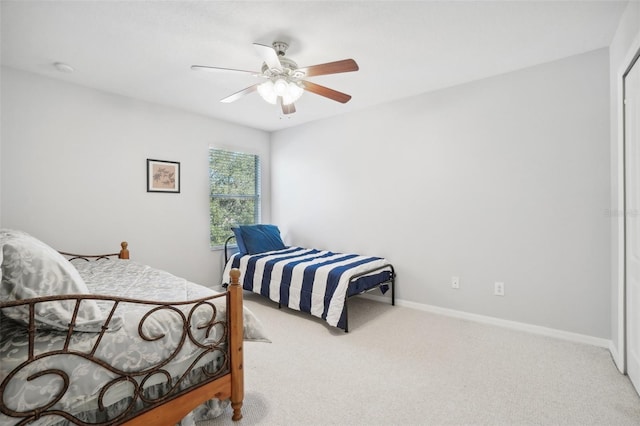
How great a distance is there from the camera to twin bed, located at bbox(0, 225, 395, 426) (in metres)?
1.11

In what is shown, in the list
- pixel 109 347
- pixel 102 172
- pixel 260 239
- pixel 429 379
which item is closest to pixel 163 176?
pixel 102 172

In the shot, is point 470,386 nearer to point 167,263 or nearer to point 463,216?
point 463,216

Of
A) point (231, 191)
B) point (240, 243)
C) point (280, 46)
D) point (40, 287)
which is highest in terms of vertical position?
point (280, 46)

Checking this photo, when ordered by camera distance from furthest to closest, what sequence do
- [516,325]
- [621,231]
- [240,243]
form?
[240,243]
[516,325]
[621,231]

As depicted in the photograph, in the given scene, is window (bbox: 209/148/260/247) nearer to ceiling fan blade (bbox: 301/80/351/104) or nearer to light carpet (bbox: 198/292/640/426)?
light carpet (bbox: 198/292/640/426)

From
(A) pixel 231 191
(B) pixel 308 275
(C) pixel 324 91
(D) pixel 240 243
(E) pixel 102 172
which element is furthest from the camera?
(A) pixel 231 191

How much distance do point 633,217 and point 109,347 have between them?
3.05m

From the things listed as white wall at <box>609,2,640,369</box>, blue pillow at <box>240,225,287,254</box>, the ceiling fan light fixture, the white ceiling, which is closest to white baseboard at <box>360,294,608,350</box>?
white wall at <box>609,2,640,369</box>

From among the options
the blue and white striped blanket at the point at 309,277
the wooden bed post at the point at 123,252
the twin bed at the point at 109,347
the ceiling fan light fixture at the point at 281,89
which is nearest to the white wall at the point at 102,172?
the wooden bed post at the point at 123,252

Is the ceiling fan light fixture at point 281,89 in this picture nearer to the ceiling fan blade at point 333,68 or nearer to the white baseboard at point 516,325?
the ceiling fan blade at point 333,68

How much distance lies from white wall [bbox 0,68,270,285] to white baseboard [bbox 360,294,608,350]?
2767 mm

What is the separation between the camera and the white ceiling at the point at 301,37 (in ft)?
6.47

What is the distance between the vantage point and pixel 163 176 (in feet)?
12.3

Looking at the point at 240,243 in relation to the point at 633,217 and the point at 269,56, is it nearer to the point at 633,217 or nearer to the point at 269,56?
the point at 269,56
